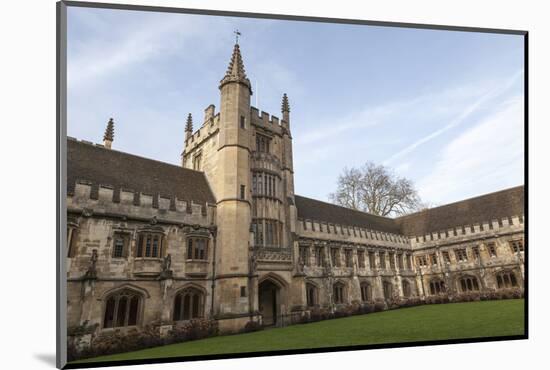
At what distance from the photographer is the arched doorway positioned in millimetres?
13122

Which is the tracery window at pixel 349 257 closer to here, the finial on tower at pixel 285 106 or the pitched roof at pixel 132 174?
the finial on tower at pixel 285 106

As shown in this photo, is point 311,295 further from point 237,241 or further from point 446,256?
point 446,256

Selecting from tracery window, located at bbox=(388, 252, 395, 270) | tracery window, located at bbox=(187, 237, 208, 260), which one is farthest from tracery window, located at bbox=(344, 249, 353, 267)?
tracery window, located at bbox=(187, 237, 208, 260)

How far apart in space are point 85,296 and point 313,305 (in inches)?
368

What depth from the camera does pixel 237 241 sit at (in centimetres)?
1207

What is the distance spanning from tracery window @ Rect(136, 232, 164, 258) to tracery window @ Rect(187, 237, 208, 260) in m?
1.01

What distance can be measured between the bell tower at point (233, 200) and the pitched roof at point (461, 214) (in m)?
14.0

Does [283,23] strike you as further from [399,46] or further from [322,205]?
[322,205]

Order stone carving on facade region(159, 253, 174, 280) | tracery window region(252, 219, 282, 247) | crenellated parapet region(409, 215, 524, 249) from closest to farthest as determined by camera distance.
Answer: stone carving on facade region(159, 253, 174, 280) < tracery window region(252, 219, 282, 247) < crenellated parapet region(409, 215, 524, 249)

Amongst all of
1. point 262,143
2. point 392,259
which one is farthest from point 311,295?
point 392,259

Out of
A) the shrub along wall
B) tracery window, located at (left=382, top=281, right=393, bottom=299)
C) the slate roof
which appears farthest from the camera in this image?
tracery window, located at (left=382, top=281, right=393, bottom=299)

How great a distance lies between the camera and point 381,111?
476 inches

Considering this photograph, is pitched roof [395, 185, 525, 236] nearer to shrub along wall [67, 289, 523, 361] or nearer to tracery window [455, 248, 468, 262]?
tracery window [455, 248, 468, 262]

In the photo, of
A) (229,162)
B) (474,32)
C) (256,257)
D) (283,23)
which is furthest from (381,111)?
(256,257)
